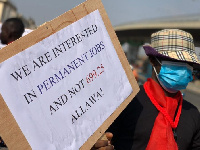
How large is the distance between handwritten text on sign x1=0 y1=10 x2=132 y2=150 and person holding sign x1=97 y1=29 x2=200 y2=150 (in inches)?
21.5

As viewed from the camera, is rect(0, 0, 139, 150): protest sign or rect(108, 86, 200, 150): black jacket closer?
rect(0, 0, 139, 150): protest sign

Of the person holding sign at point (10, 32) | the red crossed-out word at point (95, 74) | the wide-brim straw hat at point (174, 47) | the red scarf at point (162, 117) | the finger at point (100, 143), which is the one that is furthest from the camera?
the person holding sign at point (10, 32)

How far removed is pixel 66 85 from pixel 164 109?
1.06 meters

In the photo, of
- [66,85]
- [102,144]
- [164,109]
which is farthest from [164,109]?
[66,85]

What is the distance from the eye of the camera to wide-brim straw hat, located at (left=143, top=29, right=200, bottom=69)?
235 cm

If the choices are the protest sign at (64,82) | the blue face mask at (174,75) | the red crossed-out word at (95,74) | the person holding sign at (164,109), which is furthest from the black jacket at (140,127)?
the red crossed-out word at (95,74)

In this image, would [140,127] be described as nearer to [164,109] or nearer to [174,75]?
[164,109]

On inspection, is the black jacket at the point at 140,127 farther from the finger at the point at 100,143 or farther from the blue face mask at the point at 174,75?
the finger at the point at 100,143

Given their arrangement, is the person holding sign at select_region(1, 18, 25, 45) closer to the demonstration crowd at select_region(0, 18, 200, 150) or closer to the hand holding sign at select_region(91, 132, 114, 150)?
the demonstration crowd at select_region(0, 18, 200, 150)

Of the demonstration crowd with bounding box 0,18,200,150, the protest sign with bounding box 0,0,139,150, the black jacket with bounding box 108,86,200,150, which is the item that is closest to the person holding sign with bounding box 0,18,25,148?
the demonstration crowd with bounding box 0,18,200,150

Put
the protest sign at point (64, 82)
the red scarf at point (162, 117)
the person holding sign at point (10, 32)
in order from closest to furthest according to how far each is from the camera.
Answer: the protest sign at point (64, 82)
the red scarf at point (162, 117)
the person holding sign at point (10, 32)

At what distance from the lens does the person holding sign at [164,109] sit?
2.23 meters

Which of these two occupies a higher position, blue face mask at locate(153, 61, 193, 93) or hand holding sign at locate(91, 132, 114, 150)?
hand holding sign at locate(91, 132, 114, 150)

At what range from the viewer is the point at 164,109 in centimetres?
232
